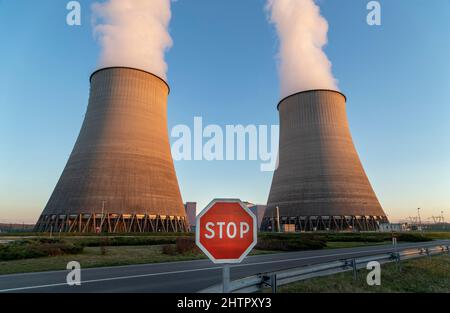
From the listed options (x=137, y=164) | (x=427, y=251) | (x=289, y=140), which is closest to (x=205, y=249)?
(x=427, y=251)

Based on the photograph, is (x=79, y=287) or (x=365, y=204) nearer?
(x=79, y=287)

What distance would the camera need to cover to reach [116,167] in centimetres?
3159

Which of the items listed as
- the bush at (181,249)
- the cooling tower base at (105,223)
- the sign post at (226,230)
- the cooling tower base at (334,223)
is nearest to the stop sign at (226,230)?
the sign post at (226,230)

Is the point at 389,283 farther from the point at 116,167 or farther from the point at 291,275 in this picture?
the point at 116,167

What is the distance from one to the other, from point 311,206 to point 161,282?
37987 millimetres

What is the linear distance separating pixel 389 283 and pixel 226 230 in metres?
7.19

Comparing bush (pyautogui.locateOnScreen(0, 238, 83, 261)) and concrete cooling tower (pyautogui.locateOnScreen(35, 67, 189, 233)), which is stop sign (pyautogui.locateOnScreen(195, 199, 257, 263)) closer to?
bush (pyautogui.locateOnScreen(0, 238, 83, 261))

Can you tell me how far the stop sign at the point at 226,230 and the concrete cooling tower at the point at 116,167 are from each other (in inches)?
1235

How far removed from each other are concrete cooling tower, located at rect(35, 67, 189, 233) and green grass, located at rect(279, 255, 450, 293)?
27.9 meters

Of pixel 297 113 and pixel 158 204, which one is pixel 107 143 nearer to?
pixel 158 204

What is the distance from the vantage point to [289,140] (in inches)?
1673

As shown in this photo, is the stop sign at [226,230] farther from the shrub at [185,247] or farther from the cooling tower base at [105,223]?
the cooling tower base at [105,223]

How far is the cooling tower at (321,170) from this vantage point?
39375mm

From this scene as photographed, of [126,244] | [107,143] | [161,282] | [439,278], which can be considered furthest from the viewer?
[107,143]
